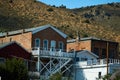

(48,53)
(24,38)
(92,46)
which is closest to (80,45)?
(92,46)

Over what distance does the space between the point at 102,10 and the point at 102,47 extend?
116567mm

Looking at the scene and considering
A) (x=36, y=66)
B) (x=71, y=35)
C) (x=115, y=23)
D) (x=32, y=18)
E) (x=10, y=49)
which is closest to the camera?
(x=10, y=49)

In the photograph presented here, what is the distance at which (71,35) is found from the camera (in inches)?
4067

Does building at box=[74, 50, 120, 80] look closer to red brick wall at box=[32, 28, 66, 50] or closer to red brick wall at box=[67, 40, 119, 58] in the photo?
red brick wall at box=[32, 28, 66, 50]

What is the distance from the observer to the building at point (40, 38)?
206 feet

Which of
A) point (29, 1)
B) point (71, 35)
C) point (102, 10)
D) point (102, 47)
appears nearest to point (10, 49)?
point (102, 47)

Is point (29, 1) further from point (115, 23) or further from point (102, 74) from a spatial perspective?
point (102, 74)

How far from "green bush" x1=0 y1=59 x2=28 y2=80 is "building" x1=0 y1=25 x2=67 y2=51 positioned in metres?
13.9

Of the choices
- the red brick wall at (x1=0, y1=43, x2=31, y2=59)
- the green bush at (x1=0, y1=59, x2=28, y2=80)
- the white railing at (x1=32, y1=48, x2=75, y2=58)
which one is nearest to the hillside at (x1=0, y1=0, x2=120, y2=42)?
the white railing at (x1=32, y1=48, x2=75, y2=58)

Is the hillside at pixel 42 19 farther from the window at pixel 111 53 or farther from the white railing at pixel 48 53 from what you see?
the white railing at pixel 48 53

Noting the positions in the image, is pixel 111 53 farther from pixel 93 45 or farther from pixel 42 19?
pixel 42 19

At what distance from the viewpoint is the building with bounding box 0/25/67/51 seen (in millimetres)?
62844

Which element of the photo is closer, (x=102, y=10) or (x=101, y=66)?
(x=101, y=66)

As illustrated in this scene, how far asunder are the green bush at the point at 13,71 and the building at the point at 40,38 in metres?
13.9
